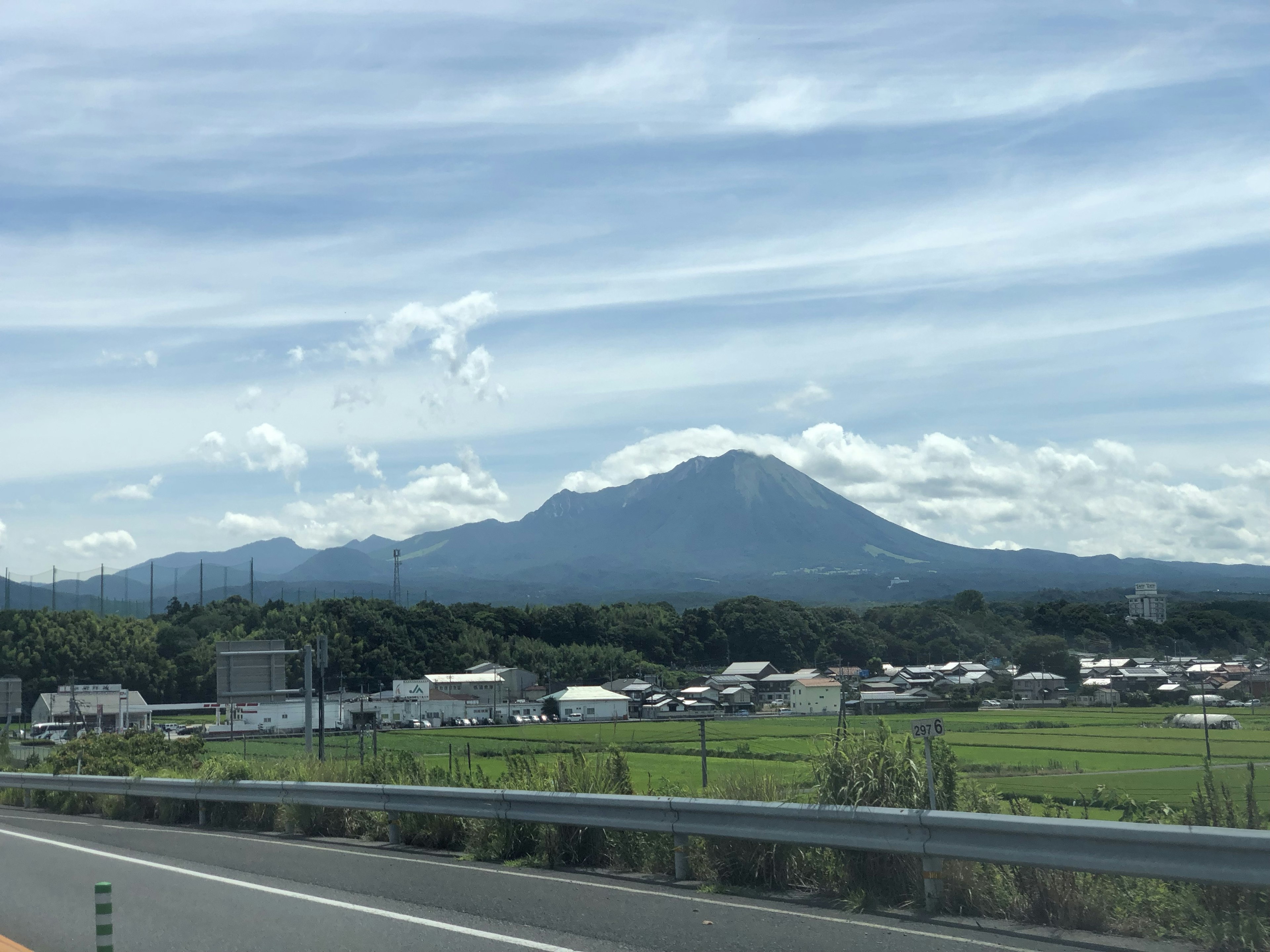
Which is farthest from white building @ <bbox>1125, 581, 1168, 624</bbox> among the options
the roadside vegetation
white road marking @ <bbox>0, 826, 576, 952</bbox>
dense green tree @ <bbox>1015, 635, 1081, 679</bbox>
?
white road marking @ <bbox>0, 826, 576, 952</bbox>

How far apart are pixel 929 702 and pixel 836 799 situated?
86822mm

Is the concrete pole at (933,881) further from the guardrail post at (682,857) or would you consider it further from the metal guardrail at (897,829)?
the guardrail post at (682,857)

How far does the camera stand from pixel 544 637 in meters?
154

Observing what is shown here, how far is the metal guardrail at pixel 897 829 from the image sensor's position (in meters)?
7.83

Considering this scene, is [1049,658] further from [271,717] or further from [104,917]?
Result: [104,917]

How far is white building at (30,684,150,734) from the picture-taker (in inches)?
2980

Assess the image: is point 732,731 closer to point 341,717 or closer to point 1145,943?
point 341,717

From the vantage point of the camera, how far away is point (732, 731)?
242ft

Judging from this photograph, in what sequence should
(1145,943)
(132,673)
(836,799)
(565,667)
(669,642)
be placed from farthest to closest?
(669,642), (565,667), (132,673), (836,799), (1145,943)

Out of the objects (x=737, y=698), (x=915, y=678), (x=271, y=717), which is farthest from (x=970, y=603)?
(x=271, y=717)

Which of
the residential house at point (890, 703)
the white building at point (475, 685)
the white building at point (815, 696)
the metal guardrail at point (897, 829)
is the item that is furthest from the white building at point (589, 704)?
the metal guardrail at point (897, 829)

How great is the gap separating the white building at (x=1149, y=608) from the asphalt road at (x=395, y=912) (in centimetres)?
7546

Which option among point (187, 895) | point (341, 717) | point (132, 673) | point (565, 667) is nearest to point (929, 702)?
point (341, 717)

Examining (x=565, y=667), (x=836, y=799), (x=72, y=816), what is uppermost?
(x=836, y=799)
